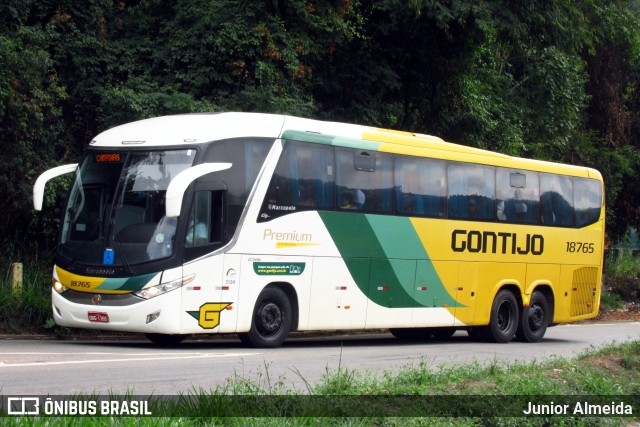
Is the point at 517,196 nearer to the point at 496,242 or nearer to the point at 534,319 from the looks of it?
the point at 496,242

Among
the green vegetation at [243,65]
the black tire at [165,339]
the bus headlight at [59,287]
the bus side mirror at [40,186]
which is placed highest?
the green vegetation at [243,65]

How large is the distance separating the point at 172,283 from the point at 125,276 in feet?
2.23

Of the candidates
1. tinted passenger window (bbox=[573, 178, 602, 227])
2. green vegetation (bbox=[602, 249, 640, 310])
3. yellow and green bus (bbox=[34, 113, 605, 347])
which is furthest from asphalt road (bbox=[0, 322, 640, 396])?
green vegetation (bbox=[602, 249, 640, 310])

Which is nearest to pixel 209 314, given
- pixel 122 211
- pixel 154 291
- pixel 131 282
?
pixel 154 291

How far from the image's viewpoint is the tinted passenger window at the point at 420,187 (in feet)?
59.8

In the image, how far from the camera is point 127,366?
12242mm

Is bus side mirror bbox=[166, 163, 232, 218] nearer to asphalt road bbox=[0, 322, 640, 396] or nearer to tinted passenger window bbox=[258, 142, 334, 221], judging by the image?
tinted passenger window bbox=[258, 142, 334, 221]

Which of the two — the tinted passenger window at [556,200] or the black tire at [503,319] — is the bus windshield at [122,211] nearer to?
the black tire at [503,319]

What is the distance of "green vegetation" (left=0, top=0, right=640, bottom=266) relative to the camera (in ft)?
62.3

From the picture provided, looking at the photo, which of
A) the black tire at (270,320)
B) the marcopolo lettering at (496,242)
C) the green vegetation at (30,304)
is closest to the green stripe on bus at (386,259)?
the marcopolo lettering at (496,242)

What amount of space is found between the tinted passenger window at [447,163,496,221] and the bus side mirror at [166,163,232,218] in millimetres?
6193

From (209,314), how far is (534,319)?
8.81 m

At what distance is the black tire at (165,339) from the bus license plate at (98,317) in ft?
6.33

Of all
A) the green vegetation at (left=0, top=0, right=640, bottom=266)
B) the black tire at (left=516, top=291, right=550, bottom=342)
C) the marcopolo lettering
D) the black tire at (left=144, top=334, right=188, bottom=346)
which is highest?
the green vegetation at (left=0, top=0, right=640, bottom=266)
